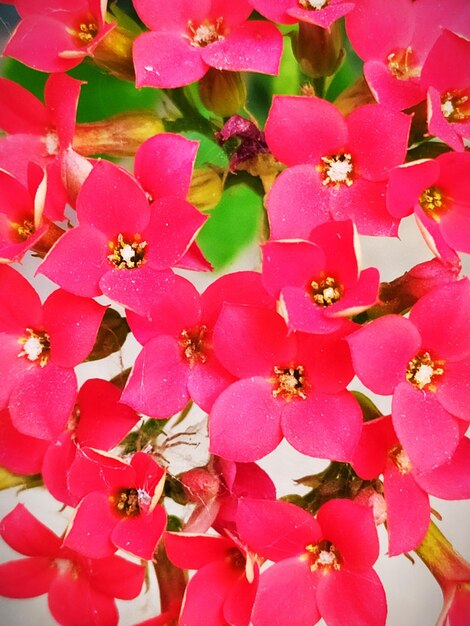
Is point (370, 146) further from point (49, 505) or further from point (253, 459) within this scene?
point (49, 505)

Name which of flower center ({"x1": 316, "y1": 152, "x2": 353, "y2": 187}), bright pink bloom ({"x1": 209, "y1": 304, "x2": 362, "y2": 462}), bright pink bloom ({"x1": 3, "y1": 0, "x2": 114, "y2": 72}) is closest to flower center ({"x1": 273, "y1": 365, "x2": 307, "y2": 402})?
bright pink bloom ({"x1": 209, "y1": 304, "x2": 362, "y2": 462})

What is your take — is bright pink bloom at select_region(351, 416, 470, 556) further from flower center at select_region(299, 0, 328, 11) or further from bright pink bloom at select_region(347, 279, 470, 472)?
flower center at select_region(299, 0, 328, 11)

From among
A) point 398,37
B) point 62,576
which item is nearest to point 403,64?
point 398,37

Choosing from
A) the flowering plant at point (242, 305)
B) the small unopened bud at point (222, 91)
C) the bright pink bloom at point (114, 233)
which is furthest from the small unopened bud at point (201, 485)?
the small unopened bud at point (222, 91)

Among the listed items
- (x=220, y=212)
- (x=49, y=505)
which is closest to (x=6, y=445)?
(x=49, y=505)

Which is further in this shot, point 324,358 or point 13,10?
point 13,10

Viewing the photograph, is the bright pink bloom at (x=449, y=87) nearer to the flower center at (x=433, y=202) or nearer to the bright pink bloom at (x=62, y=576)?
the flower center at (x=433, y=202)
